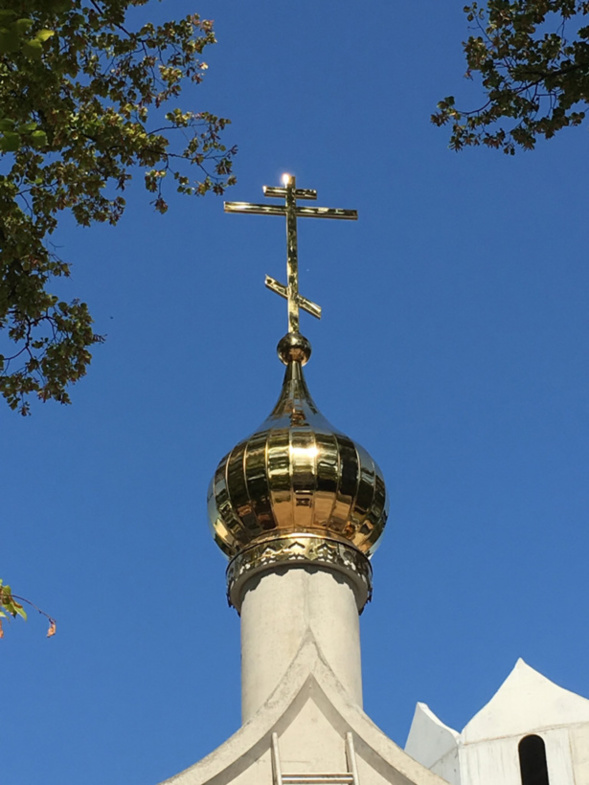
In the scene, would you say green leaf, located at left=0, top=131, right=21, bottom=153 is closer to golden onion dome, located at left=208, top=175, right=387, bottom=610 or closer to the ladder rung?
the ladder rung

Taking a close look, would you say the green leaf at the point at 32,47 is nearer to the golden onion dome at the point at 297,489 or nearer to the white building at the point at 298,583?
the white building at the point at 298,583

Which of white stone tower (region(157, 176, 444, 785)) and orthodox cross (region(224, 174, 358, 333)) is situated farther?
orthodox cross (region(224, 174, 358, 333))

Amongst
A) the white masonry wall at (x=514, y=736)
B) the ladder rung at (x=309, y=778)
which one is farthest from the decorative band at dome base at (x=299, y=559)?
the white masonry wall at (x=514, y=736)

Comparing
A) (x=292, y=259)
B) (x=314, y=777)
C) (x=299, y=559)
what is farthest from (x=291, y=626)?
(x=292, y=259)

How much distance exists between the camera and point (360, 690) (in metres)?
9.87

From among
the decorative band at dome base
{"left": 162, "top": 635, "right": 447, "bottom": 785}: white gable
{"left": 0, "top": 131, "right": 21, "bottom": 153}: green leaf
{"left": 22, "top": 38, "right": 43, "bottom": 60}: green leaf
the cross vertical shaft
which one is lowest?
{"left": 162, "top": 635, "right": 447, "bottom": 785}: white gable

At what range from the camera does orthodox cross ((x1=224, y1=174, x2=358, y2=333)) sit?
11.6 meters

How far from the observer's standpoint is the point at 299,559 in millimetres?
9992

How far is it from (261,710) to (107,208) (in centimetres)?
315

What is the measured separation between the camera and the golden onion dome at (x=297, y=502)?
10109mm

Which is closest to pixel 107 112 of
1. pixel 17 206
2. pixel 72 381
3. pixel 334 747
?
pixel 17 206

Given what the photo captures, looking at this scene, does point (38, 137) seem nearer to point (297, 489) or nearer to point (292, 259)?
point (297, 489)

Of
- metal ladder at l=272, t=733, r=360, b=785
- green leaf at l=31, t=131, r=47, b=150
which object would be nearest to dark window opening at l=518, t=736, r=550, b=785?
metal ladder at l=272, t=733, r=360, b=785

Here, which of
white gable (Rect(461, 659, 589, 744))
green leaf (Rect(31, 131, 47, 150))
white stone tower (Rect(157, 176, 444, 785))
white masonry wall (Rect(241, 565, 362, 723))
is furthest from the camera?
white gable (Rect(461, 659, 589, 744))
